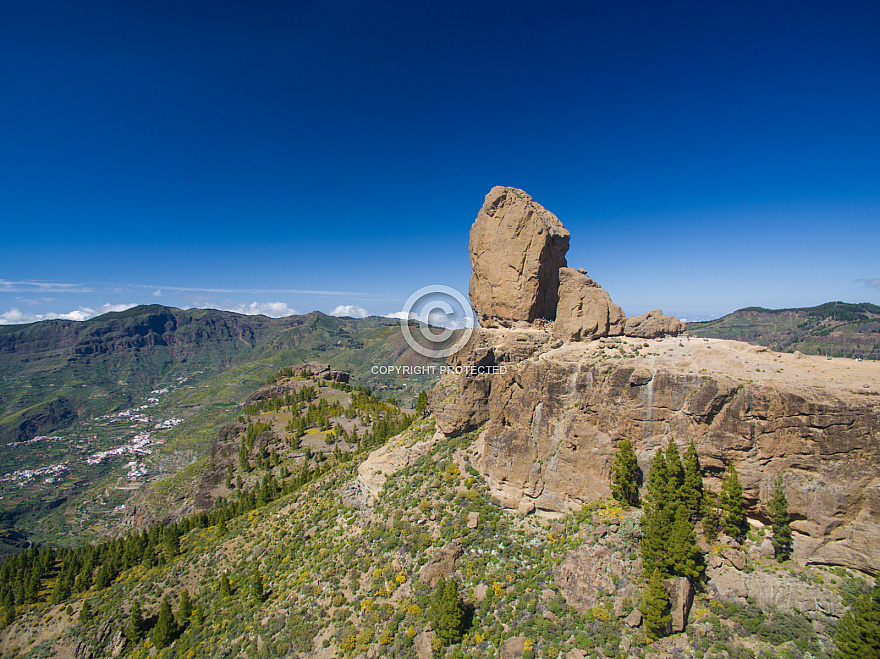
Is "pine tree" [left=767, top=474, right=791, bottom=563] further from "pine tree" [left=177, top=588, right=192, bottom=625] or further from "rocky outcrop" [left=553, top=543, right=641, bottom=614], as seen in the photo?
"pine tree" [left=177, top=588, right=192, bottom=625]

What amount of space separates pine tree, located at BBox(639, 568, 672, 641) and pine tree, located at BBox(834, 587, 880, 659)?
9732mm

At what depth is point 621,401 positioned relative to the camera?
36.0 m

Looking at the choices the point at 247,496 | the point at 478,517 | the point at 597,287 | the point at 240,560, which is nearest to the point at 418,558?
the point at 478,517

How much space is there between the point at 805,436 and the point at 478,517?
3003 centimetres

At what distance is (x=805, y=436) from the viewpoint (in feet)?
92.1

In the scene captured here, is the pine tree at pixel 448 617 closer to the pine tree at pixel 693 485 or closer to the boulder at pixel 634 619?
the boulder at pixel 634 619

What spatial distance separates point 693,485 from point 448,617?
2434 cm

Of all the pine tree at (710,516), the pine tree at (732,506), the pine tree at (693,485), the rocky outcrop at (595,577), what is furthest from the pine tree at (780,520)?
the rocky outcrop at (595,577)

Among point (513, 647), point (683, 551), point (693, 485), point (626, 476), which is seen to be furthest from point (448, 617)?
point (693, 485)

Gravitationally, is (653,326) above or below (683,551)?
above

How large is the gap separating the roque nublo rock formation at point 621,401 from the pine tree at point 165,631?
42848mm

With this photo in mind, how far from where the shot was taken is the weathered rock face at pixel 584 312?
43.1 metres

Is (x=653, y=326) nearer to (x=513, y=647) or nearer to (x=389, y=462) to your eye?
(x=513, y=647)

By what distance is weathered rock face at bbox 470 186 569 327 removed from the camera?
48344mm
